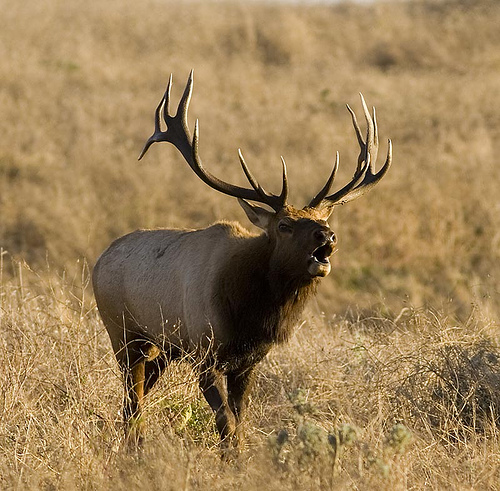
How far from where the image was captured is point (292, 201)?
17.0 metres

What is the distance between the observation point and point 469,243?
1673 cm

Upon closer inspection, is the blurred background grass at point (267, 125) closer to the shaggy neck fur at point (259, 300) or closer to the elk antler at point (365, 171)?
the elk antler at point (365, 171)

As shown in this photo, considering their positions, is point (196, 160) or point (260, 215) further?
point (196, 160)

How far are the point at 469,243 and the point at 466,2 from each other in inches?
794

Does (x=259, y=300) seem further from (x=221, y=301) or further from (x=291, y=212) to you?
(x=291, y=212)

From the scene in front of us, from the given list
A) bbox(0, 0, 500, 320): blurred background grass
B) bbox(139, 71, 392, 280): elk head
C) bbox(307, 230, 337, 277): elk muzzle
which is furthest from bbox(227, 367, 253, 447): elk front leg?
bbox(0, 0, 500, 320): blurred background grass

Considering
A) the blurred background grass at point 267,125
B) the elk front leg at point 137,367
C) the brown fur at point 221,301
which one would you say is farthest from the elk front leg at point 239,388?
the blurred background grass at point 267,125

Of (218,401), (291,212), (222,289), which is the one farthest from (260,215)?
(218,401)

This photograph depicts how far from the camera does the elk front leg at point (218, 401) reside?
5.62 meters

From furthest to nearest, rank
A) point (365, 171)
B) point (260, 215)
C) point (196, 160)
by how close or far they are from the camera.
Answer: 1. point (365, 171)
2. point (196, 160)
3. point (260, 215)

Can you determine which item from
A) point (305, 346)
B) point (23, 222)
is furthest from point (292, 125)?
point (305, 346)

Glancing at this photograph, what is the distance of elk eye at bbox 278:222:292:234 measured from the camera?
580cm

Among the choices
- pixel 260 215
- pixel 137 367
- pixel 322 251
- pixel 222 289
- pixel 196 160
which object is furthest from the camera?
pixel 137 367

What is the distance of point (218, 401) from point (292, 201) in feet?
37.5
